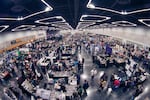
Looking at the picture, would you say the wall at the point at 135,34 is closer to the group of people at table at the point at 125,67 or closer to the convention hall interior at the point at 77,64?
the convention hall interior at the point at 77,64

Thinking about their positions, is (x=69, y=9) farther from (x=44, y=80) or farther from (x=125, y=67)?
(x=125, y=67)

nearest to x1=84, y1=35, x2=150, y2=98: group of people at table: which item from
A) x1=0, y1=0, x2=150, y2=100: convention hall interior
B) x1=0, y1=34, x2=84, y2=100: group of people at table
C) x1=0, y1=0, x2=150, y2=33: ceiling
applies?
x1=0, y1=0, x2=150, y2=100: convention hall interior

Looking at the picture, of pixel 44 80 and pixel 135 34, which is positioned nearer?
pixel 44 80

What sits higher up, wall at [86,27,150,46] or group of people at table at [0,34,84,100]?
wall at [86,27,150,46]

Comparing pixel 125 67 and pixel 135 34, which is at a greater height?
pixel 135 34

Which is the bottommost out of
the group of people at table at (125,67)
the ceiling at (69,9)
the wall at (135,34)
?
the group of people at table at (125,67)

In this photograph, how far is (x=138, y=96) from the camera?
12.8 m

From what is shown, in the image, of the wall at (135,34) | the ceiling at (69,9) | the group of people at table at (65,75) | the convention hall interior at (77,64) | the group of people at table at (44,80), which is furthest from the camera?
the wall at (135,34)

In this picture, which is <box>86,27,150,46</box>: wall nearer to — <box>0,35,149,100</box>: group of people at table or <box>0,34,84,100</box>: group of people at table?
<box>0,35,149,100</box>: group of people at table

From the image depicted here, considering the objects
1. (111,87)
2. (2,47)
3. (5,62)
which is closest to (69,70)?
(111,87)

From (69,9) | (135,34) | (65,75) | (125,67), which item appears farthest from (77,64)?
(135,34)

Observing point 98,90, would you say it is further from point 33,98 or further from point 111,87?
point 33,98

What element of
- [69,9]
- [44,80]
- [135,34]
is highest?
[69,9]

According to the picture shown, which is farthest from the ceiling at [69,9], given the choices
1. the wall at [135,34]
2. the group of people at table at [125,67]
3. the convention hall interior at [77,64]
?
the wall at [135,34]
